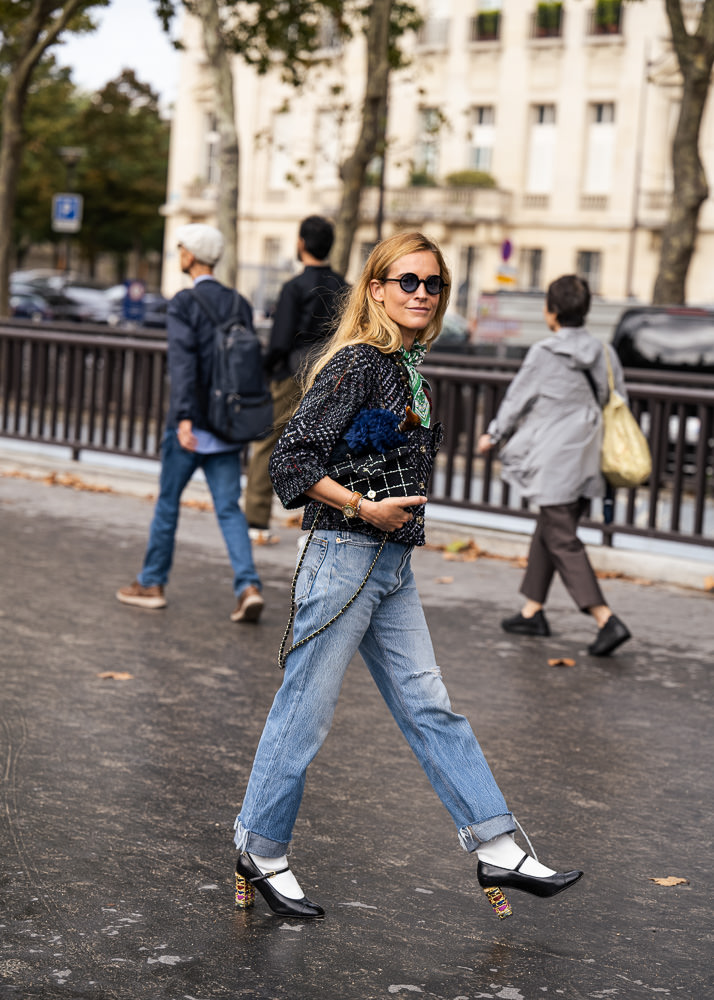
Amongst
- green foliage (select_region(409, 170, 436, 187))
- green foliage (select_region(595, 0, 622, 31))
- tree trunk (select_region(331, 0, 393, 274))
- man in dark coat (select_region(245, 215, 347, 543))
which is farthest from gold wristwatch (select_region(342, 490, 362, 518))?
green foliage (select_region(409, 170, 436, 187))

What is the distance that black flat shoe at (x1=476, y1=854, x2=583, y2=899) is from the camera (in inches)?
151

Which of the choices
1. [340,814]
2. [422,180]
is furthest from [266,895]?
[422,180]

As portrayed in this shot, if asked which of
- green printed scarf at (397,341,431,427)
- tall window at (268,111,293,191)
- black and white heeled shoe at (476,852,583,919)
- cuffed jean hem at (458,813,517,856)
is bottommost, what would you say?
black and white heeled shoe at (476,852,583,919)

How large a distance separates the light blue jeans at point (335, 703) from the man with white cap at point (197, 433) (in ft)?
11.9

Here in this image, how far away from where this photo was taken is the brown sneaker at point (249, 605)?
7.62 m

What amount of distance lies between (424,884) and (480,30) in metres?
46.4

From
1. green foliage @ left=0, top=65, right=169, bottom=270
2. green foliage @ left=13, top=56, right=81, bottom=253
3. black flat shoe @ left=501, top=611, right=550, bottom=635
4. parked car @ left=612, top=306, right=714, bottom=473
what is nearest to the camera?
black flat shoe @ left=501, top=611, right=550, bottom=635

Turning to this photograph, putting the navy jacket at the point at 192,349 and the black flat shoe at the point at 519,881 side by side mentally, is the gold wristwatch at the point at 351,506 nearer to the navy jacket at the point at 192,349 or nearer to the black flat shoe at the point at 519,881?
the black flat shoe at the point at 519,881

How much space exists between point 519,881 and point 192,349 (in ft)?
13.7

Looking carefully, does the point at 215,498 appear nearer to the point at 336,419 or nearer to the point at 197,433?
the point at 197,433

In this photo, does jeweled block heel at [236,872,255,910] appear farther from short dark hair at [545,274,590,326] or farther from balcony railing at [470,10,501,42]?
balcony railing at [470,10,501,42]

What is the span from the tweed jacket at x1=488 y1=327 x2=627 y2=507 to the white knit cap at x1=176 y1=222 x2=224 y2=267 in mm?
1610

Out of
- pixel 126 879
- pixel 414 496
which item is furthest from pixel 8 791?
pixel 414 496

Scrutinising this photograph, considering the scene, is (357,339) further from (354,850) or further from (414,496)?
(354,850)
